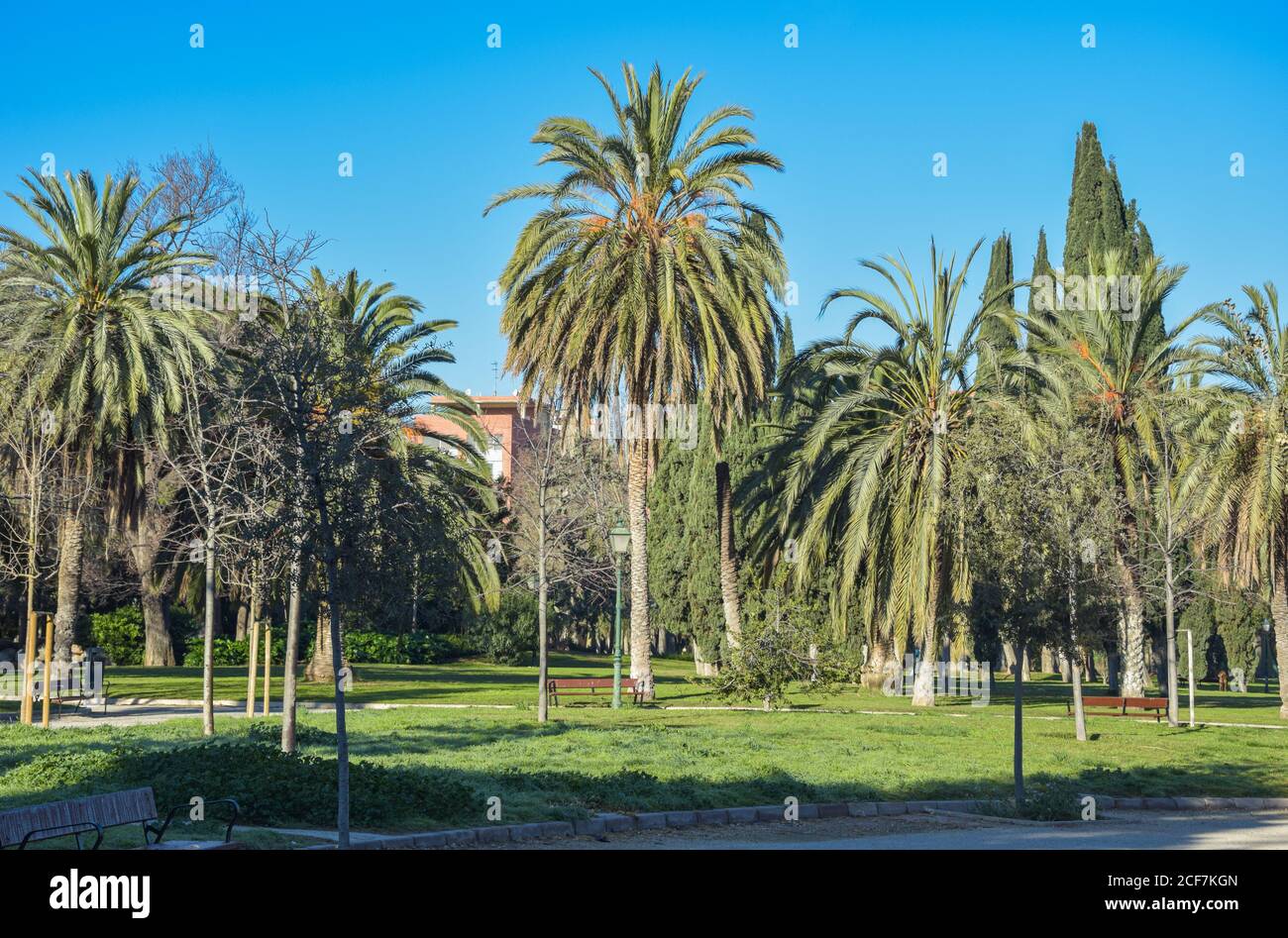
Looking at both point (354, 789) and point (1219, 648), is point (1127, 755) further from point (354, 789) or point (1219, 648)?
point (1219, 648)

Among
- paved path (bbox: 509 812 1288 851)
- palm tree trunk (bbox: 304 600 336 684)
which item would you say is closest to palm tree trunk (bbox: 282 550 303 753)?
paved path (bbox: 509 812 1288 851)

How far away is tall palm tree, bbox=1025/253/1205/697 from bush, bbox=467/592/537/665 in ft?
75.8

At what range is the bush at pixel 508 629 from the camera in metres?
50.4

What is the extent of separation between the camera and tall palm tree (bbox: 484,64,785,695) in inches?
1215

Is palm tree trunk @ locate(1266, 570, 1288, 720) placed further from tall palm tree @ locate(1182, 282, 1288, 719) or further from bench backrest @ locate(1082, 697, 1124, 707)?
bench backrest @ locate(1082, 697, 1124, 707)

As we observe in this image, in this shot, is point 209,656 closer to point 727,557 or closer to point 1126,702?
point 727,557

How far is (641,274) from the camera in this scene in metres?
30.8

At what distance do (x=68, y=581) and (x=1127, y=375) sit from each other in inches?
1042

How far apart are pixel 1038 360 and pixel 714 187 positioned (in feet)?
29.4

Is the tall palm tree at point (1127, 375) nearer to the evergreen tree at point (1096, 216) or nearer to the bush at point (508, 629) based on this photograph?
the evergreen tree at point (1096, 216)

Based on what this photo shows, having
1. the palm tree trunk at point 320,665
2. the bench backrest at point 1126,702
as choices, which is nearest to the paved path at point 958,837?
the bench backrest at point 1126,702

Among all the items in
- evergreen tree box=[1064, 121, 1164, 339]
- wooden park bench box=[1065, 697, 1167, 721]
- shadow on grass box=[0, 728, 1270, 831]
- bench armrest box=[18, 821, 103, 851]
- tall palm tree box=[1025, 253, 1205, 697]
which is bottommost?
wooden park bench box=[1065, 697, 1167, 721]

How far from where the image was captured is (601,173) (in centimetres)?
3150

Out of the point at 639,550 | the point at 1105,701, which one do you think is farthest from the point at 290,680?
the point at 1105,701
